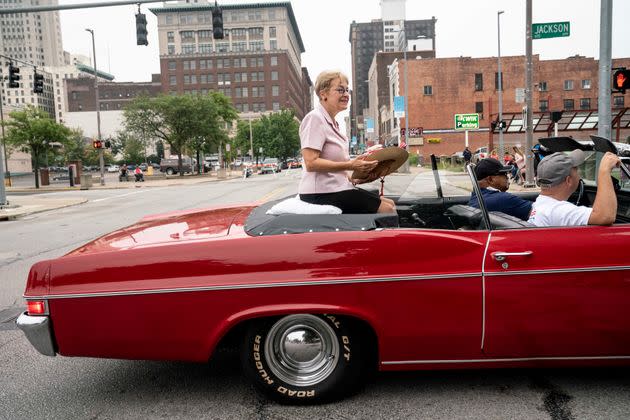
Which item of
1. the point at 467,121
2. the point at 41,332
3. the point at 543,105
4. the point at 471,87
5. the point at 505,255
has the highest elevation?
the point at 471,87

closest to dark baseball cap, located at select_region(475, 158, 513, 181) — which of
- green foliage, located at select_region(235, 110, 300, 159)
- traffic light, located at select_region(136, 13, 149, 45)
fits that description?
traffic light, located at select_region(136, 13, 149, 45)

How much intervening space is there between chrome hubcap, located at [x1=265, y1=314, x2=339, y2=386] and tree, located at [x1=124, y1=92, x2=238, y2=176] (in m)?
51.1

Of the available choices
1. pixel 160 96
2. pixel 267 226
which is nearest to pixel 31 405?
pixel 267 226

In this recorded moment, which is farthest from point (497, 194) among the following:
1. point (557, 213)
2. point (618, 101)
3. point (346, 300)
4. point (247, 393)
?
point (618, 101)

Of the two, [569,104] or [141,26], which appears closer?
[141,26]

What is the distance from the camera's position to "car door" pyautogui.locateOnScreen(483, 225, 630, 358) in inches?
113

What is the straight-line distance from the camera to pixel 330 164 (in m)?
3.45

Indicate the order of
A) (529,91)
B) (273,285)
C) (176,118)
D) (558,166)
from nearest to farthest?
(273,285), (558,166), (529,91), (176,118)

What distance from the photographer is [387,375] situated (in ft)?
11.3

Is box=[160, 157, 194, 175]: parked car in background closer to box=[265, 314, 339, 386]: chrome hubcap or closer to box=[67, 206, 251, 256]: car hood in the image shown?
box=[67, 206, 251, 256]: car hood

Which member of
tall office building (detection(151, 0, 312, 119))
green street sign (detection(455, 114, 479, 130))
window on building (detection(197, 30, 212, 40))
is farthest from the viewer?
window on building (detection(197, 30, 212, 40))

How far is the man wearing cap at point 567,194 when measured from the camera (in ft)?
9.99

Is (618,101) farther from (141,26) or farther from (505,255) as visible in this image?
(505,255)

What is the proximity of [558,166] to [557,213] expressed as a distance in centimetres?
33
